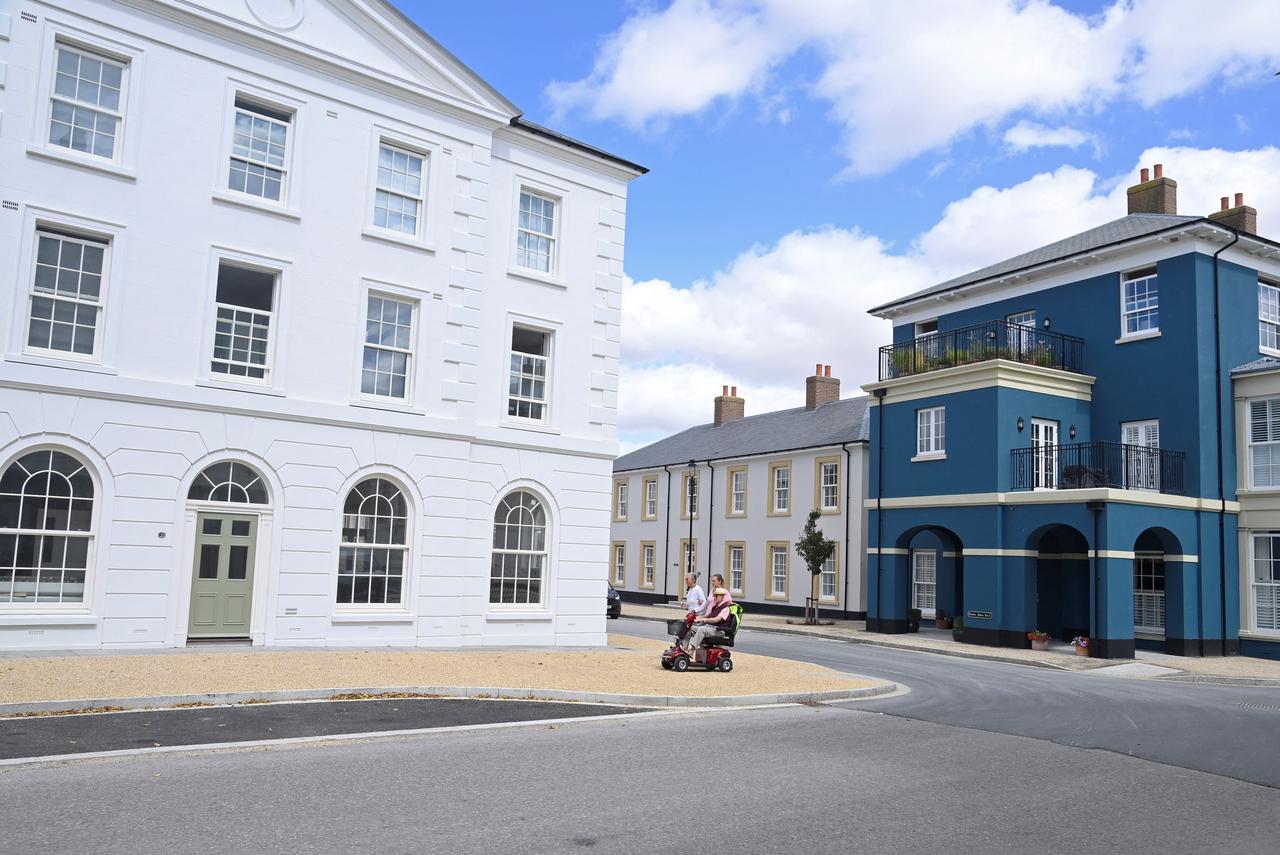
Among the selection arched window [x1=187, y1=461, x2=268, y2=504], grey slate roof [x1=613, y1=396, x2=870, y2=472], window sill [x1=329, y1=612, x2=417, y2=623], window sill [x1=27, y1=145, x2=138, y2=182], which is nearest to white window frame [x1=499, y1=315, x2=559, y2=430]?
window sill [x1=329, y1=612, x2=417, y2=623]

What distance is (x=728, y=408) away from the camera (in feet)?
163

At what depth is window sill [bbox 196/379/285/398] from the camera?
1695cm

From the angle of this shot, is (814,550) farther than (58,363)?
Yes

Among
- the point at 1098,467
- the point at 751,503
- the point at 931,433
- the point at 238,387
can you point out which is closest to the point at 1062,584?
the point at 1098,467

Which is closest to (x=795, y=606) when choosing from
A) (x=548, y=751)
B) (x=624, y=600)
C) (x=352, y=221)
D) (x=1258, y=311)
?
(x=624, y=600)

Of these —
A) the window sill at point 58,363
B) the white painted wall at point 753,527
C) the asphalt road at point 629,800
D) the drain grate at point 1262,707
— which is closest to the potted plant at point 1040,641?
the drain grate at point 1262,707

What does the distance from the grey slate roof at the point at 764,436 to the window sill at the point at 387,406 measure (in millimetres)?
20039

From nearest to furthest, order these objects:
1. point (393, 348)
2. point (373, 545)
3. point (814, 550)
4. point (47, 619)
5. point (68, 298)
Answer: point (47, 619) < point (68, 298) < point (373, 545) < point (393, 348) < point (814, 550)

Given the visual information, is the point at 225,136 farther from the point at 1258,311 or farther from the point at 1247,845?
the point at 1258,311

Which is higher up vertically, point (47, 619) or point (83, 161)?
point (83, 161)

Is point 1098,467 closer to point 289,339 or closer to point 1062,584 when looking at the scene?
point 1062,584

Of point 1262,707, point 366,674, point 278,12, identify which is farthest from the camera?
point 278,12

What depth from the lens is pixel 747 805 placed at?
309 inches

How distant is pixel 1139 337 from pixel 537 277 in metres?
16.2
